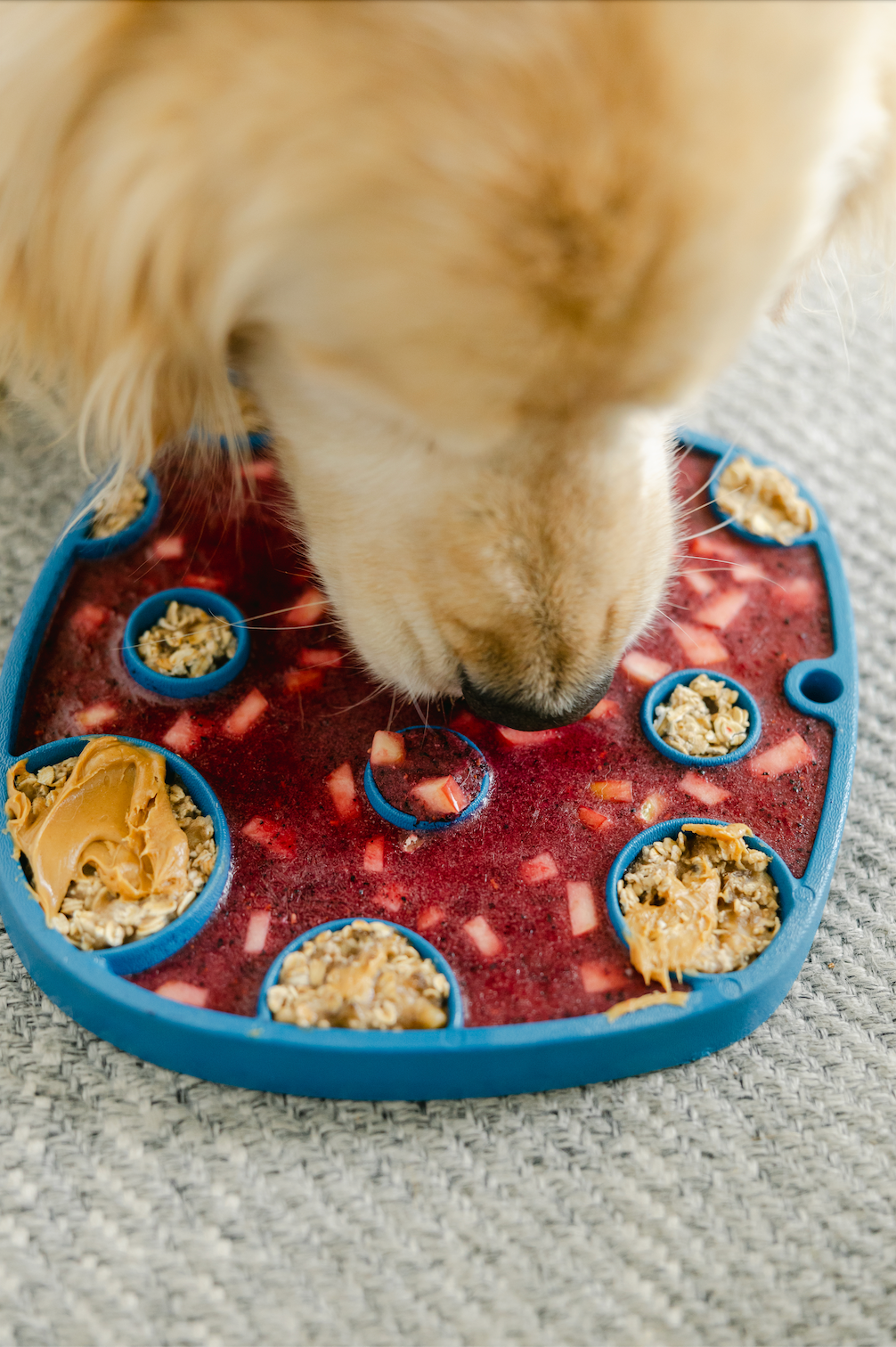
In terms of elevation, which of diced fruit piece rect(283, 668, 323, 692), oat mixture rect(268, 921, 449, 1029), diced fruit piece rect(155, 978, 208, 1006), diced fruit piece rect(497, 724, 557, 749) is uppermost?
diced fruit piece rect(283, 668, 323, 692)

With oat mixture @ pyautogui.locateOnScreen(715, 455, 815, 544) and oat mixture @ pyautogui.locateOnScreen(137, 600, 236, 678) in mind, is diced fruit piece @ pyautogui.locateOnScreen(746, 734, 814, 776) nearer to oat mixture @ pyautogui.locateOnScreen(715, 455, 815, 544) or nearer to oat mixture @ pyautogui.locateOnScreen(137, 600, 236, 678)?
oat mixture @ pyautogui.locateOnScreen(715, 455, 815, 544)

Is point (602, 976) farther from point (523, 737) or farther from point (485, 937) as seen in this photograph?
point (523, 737)

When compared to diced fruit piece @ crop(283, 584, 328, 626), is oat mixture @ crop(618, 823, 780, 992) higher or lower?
lower

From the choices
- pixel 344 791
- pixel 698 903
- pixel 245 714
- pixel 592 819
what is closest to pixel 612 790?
pixel 592 819

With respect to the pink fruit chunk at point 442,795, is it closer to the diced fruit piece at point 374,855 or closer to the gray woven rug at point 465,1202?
the diced fruit piece at point 374,855

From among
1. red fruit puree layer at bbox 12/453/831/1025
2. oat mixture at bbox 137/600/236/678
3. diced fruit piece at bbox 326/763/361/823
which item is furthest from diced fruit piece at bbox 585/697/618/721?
oat mixture at bbox 137/600/236/678

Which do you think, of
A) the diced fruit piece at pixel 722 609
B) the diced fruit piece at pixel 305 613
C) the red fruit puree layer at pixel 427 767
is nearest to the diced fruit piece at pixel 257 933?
the red fruit puree layer at pixel 427 767
